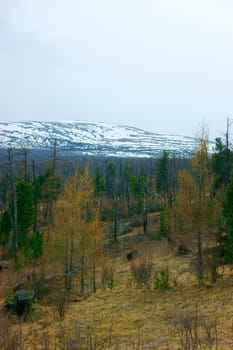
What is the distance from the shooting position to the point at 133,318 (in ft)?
41.2

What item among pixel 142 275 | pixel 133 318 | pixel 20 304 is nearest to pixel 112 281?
pixel 142 275

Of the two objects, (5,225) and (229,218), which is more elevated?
(229,218)

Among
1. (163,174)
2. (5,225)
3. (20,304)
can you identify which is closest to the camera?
(20,304)

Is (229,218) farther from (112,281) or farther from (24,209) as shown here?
(24,209)

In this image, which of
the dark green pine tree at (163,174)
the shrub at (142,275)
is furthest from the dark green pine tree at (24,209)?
the dark green pine tree at (163,174)

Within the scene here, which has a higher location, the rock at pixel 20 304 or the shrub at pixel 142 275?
the shrub at pixel 142 275

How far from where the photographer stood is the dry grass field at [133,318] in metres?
9.11

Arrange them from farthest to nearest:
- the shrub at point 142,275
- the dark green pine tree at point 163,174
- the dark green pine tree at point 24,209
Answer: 1. the dark green pine tree at point 163,174
2. the dark green pine tree at point 24,209
3. the shrub at point 142,275

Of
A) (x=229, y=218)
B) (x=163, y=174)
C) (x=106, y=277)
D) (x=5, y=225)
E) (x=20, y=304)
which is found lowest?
(x=106, y=277)

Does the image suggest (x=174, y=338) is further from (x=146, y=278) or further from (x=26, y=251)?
(x=26, y=251)

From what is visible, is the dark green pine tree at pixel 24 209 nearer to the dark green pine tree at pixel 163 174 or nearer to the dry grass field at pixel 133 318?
the dry grass field at pixel 133 318

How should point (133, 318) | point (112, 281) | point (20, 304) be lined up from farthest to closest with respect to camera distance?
1. point (112, 281)
2. point (20, 304)
3. point (133, 318)

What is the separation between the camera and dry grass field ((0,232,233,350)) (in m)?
9.11

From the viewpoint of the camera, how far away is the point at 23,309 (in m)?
14.1
